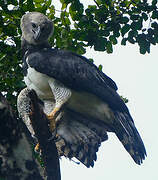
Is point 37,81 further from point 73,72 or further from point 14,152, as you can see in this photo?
point 14,152

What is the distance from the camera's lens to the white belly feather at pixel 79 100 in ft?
16.1

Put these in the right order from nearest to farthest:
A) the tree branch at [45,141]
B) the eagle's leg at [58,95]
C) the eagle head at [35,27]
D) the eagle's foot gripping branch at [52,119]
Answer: the tree branch at [45,141] < the eagle's foot gripping branch at [52,119] < the eagle's leg at [58,95] < the eagle head at [35,27]

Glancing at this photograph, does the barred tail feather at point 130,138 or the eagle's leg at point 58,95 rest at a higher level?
the eagle's leg at point 58,95

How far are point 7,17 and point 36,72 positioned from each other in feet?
2.95

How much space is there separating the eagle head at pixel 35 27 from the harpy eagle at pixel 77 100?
0.01 metres

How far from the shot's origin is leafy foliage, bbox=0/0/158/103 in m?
5.24

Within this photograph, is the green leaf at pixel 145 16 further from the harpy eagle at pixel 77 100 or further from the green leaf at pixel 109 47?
the harpy eagle at pixel 77 100

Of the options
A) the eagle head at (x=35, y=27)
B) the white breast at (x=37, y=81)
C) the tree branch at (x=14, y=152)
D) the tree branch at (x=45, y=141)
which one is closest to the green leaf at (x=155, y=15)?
the eagle head at (x=35, y=27)

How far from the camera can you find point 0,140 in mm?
2943

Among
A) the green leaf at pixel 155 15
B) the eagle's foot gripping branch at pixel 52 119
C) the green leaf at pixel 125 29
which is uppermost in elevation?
the green leaf at pixel 155 15

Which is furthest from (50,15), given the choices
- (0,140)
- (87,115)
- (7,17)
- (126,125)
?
(0,140)

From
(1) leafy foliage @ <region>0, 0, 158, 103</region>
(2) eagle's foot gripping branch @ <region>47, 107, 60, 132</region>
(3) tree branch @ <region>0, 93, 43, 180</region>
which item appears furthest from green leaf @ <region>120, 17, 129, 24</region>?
(3) tree branch @ <region>0, 93, 43, 180</region>

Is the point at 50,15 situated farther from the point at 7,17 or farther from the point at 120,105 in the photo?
the point at 120,105

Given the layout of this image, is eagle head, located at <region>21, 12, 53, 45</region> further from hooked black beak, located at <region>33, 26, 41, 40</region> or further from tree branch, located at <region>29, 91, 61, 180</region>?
tree branch, located at <region>29, 91, 61, 180</region>
